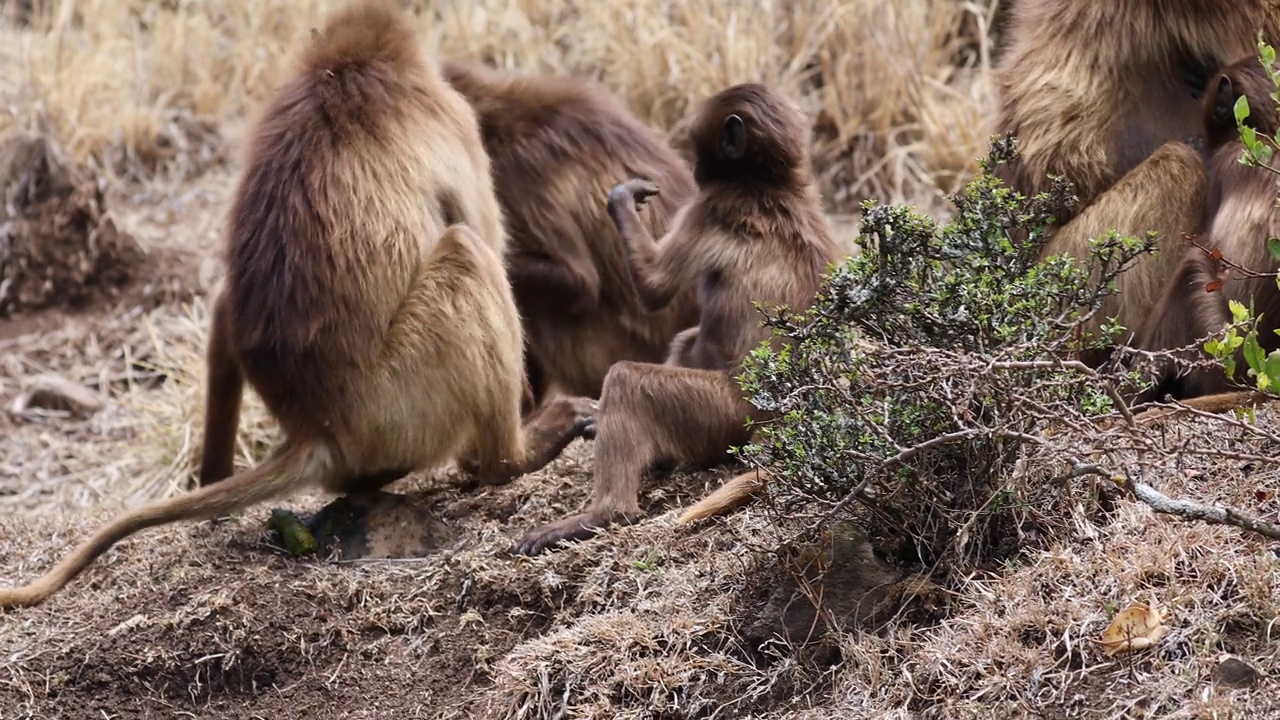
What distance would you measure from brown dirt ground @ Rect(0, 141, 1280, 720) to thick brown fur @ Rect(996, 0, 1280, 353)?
2.78 feet

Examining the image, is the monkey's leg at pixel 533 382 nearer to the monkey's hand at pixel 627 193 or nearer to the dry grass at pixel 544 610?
the dry grass at pixel 544 610

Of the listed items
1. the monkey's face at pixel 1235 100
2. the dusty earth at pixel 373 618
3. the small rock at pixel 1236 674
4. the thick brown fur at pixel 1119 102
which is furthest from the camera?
the thick brown fur at pixel 1119 102

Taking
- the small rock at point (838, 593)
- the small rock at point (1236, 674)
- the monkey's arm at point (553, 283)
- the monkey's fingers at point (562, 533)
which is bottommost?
the monkey's fingers at point (562, 533)

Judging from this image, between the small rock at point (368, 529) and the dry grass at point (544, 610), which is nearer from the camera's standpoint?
the dry grass at point (544, 610)

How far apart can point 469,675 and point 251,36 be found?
7870 millimetres

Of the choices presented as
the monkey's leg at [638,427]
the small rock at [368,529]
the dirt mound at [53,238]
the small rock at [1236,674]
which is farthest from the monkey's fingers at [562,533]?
the dirt mound at [53,238]

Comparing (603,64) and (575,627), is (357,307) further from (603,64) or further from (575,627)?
(603,64)

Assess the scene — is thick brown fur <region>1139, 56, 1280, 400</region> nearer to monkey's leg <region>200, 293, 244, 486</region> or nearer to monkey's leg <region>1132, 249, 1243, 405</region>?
monkey's leg <region>1132, 249, 1243, 405</region>

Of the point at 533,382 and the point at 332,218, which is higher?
the point at 332,218

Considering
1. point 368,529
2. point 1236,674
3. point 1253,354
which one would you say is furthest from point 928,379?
point 368,529

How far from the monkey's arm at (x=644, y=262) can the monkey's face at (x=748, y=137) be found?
27 cm

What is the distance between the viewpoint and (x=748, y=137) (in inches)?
199

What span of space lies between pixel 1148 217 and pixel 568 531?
6.82 feet

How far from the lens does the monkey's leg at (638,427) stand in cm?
484
